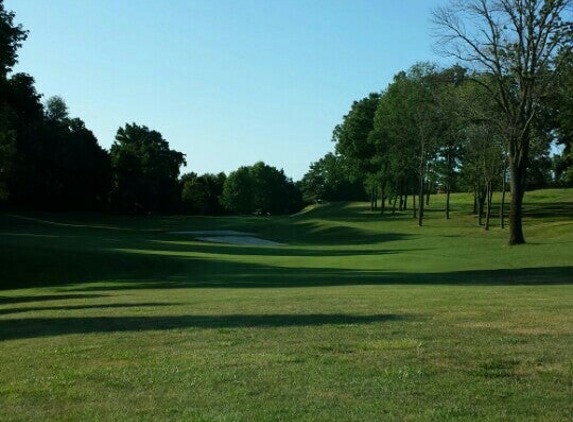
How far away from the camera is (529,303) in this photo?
16.3 metres

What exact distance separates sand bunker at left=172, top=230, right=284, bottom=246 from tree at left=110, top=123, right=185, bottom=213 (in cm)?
3879

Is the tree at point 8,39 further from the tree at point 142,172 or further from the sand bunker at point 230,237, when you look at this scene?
the tree at point 142,172

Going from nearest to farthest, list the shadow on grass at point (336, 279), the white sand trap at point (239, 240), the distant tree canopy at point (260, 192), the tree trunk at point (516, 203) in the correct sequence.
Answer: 1. the shadow on grass at point (336, 279)
2. the tree trunk at point (516, 203)
3. the white sand trap at point (239, 240)
4. the distant tree canopy at point (260, 192)

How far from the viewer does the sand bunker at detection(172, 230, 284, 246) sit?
63.8 meters

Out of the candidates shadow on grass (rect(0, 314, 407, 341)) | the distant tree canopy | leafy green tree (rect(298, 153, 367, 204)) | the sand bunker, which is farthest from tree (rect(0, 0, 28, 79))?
the distant tree canopy

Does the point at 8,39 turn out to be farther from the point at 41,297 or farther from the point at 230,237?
the point at 230,237

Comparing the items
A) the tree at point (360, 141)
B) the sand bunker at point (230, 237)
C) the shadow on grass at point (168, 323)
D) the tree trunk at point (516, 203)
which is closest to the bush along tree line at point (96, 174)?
the sand bunker at point (230, 237)

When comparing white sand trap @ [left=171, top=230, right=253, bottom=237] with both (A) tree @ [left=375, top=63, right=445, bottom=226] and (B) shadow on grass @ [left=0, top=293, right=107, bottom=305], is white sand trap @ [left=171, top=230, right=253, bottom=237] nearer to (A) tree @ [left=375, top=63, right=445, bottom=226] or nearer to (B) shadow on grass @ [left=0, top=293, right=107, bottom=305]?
(A) tree @ [left=375, top=63, right=445, bottom=226]

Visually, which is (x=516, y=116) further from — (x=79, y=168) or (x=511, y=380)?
(x=79, y=168)

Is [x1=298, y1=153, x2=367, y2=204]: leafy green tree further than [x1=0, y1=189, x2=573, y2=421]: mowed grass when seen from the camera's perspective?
Yes

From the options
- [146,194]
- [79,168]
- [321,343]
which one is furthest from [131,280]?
[146,194]

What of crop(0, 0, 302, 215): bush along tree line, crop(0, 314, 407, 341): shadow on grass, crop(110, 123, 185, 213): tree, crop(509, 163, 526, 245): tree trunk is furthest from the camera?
crop(110, 123, 185, 213): tree

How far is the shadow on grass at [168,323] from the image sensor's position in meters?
13.2

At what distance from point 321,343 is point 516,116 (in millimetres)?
33860
